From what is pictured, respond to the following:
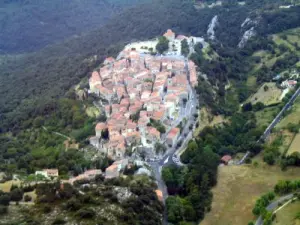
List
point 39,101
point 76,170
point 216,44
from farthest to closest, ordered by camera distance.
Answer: point 216,44 → point 39,101 → point 76,170

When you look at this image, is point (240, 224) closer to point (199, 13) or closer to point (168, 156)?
point (168, 156)

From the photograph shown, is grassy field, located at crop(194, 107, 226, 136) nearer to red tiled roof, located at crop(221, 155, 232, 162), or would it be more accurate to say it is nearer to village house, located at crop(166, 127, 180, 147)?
village house, located at crop(166, 127, 180, 147)

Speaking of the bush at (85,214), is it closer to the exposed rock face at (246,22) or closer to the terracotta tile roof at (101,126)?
the terracotta tile roof at (101,126)

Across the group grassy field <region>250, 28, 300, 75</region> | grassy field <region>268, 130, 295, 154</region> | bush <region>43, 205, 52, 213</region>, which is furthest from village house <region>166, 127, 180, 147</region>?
grassy field <region>250, 28, 300, 75</region>

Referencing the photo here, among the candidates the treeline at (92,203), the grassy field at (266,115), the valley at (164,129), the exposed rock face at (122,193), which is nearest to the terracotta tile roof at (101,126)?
the valley at (164,129)

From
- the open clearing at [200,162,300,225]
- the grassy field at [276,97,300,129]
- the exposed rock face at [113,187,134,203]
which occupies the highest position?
the exposed rock face at [113,187,134,203]

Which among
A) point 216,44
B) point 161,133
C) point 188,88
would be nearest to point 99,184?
point 161,133
